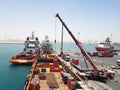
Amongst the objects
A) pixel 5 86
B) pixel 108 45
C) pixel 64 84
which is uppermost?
pixel 108 45

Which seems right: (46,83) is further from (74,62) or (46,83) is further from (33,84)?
(74,62)

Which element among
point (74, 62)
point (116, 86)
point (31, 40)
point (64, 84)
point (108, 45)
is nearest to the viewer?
point (64, 84)

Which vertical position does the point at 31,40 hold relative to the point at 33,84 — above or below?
above

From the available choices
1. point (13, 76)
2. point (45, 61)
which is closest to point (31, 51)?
point (45, 61)

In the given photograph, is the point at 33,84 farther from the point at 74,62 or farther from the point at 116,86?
the point at 74,62

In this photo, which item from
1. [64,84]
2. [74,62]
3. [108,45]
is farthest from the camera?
[108,45]

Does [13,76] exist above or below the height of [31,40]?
below

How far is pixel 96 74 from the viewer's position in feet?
141

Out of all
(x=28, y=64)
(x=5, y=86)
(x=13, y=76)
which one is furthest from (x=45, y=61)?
(x=5, y=86)

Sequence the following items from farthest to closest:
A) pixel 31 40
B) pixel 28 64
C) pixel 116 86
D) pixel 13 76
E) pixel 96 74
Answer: pixel 31 40, pixel 28 64, pixel 13 76, pixel 96 74, pixel 116 86

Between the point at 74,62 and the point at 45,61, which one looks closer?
the point at 74,62

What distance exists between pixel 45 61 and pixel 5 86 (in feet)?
83.5

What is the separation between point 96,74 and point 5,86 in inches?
978

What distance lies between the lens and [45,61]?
2717 inches
